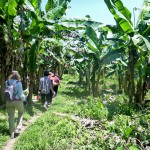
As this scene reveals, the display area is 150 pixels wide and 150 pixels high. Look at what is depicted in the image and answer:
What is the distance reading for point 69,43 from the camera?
70.8 ft

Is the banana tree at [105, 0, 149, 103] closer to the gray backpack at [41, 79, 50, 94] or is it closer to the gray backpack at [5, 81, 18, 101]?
the gray backpack at [41, 79, 50, 94]

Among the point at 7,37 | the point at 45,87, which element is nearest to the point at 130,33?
the point at 45,87

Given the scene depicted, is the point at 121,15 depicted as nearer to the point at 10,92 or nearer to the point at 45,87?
the point at 45,87

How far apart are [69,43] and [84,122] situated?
550 inches

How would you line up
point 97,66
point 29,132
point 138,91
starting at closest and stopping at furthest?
point 29,132 < point 138,91 < point 97,66

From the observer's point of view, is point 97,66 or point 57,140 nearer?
point 57,140

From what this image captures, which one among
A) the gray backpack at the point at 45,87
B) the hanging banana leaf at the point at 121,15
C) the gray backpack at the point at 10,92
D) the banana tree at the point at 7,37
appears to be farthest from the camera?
the gray backpack at the point at 45,87

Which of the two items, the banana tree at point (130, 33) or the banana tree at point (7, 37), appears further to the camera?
the banana tree at point (130, 33)

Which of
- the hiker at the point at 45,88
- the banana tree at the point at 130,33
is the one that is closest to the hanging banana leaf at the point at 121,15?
the banana tree at the point at 130,33

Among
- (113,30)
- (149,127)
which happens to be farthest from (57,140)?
(113,30)

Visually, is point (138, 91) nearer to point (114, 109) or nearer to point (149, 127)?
point (114, 109)

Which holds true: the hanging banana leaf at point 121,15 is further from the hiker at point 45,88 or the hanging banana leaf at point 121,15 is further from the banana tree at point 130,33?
the hiker at point 45,88

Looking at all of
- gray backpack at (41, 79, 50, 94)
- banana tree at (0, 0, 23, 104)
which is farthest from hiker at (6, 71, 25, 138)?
gray backpack at (41, 79, 50, 94)

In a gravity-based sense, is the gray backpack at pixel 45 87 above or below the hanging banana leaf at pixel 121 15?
below
